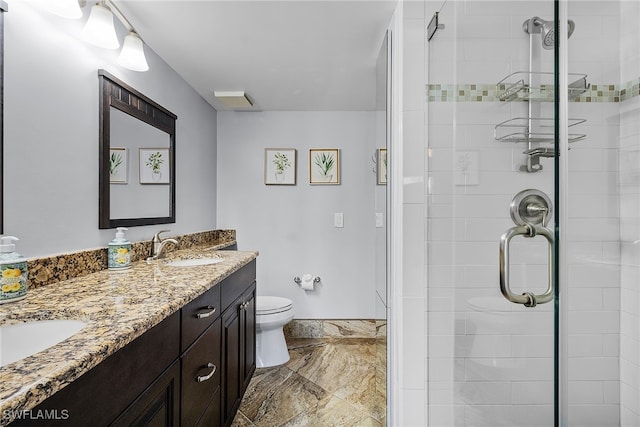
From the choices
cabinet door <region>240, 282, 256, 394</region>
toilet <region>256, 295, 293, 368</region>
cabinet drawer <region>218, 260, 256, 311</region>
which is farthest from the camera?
toilet <region>256, 295, 293, 368</region>

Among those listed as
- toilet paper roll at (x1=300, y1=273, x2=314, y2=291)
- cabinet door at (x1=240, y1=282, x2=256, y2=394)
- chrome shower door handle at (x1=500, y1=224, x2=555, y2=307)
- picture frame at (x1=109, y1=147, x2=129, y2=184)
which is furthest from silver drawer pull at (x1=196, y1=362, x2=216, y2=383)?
toilet paper roll at (x1=300, y1=273, x2=314, y2=291)

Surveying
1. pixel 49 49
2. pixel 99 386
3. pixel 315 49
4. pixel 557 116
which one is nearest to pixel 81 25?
pixel 49 49

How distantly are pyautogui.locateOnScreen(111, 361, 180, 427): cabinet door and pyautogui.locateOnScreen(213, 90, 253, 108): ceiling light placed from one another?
217 cm

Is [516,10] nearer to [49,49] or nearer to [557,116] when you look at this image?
[557,116]

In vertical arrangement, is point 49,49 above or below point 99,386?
above

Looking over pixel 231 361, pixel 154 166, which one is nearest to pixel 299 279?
pixel 231 361

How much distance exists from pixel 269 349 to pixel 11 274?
1.85m

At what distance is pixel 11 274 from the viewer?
1.06 metres

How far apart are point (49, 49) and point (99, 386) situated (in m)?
1.31

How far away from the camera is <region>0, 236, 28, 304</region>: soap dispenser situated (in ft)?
3.43

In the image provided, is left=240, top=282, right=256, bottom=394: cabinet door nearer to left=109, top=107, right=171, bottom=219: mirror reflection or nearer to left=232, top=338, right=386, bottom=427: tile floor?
left=232, top=338, right=386, bottom=427: tile floor

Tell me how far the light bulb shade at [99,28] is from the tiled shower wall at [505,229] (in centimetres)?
137

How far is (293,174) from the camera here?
3.28m

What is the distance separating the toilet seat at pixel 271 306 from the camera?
8.46 feet
